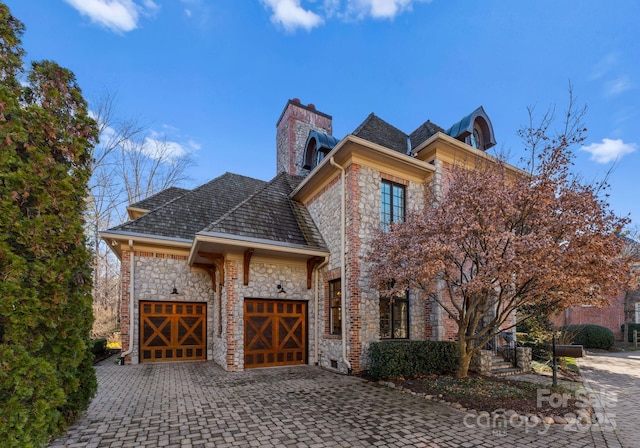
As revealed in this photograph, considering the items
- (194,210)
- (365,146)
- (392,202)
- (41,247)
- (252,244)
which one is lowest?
(41,247)

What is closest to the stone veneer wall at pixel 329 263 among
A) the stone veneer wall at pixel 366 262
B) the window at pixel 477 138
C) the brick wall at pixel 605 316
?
the stone veneer wall at pixel 366 262

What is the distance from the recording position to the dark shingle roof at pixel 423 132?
35.0 feet

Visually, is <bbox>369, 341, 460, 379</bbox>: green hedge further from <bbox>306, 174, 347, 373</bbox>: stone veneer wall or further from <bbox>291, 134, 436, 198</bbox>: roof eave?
<bbox>291, 134, 436, 198</bbox>: roof eave

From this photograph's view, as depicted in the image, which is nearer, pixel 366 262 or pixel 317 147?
pixel 366 262

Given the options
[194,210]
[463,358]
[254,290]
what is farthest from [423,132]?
[194,210]

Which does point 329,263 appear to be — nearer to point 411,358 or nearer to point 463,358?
point 411,358

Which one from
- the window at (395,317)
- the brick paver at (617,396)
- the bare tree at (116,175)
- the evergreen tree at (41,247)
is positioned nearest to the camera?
the evergreen tree at (41,247)

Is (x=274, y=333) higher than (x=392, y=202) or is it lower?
lower

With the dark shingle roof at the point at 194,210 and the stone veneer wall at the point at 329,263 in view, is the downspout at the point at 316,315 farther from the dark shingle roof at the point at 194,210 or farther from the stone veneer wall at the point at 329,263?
the dark shingle roof at the point at 194,210

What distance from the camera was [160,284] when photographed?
398 inches

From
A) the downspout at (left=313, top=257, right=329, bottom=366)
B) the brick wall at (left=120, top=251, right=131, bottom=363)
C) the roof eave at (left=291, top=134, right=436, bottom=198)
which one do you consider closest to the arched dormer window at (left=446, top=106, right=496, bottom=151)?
the roof eave at (left=291, top=134, right=436, bottom=198)

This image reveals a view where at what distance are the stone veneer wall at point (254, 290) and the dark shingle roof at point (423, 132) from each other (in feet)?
18.8

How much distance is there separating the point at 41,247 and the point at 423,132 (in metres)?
10.7

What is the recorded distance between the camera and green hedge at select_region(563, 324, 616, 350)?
15.7 meters
